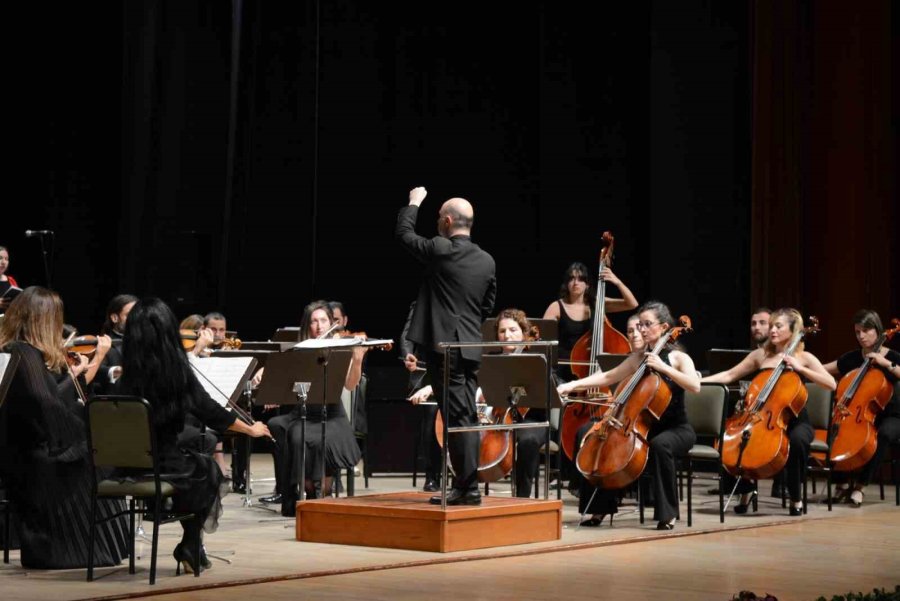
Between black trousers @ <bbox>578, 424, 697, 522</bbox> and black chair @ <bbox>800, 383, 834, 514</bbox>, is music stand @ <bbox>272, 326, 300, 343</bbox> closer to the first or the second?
black trousers @ <bbox>578, 424, 697, 522</bbox>

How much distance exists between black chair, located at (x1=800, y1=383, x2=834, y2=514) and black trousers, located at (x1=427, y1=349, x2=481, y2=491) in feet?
7.80

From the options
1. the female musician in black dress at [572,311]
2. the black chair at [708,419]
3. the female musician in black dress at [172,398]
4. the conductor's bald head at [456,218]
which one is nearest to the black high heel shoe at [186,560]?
the female musician in black dress at [172,398]

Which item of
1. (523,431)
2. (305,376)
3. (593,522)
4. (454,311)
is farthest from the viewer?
(523,431)

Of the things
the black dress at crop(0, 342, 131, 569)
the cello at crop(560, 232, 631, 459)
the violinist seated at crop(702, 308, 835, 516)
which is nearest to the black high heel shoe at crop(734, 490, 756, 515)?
the violinist seated at crop(702, 308, 835, 516)

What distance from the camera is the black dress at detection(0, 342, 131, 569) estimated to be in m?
5.16

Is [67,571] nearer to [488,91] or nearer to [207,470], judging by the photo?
[207,470]

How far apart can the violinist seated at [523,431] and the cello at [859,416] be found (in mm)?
1712

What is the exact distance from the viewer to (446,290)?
18.6 feet

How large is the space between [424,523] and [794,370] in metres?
2.38

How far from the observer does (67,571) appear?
5.13 metres

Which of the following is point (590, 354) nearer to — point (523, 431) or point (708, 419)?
point (523, 431)

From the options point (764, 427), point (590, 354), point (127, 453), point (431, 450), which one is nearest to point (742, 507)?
point (764, 427)

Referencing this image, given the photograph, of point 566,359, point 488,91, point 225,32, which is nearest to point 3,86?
point 225,32

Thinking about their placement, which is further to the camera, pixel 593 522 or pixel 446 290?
pixel 593 522
